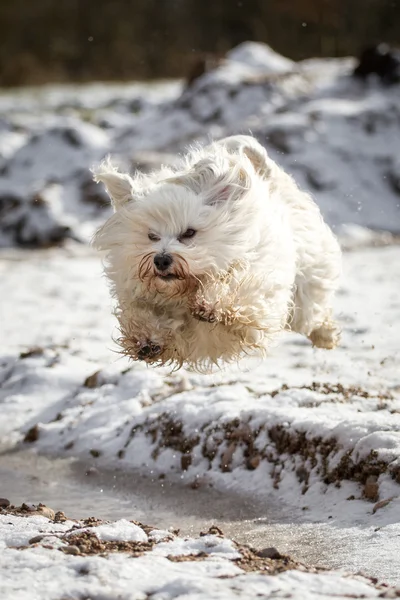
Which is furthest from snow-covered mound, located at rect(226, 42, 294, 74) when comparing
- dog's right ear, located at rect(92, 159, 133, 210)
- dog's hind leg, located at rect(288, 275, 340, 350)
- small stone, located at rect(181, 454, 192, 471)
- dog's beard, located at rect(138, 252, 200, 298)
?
dog's beard, located at rect(138, 252, 200, 298)

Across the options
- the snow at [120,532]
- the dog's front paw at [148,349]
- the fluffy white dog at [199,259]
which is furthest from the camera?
the dog's front paw at [148,349]

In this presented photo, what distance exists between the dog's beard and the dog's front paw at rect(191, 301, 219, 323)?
0.09 m

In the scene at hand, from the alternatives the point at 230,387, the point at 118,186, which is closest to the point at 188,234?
the point at 118,186

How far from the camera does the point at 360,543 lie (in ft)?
15.0

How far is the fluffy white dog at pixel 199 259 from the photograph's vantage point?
5016 millimetres

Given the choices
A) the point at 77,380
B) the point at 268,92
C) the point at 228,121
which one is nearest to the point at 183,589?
the point at 77,380

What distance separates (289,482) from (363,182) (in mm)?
9577

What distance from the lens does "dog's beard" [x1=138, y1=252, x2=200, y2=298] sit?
4.89 meters

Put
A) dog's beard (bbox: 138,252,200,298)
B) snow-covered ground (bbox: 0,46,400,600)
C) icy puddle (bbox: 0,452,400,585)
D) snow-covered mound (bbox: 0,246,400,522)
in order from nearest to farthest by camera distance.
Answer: snow-covered ground (bbox: 0,46,400,600) → icy puddle (bbox: 0,452,400,585) → dog's beard (bbox: 138,252,200,298) → snow-covered mound (bbox: 0,246,400,522)

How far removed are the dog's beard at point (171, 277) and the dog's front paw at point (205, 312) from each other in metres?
0.09

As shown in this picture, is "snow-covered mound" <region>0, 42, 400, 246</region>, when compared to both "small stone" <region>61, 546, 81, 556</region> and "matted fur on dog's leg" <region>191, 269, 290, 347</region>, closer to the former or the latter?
"matted fur on dog's leg" <region>191, 269, 290, 347</region>

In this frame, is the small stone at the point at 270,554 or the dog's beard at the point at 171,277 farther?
the dog's beard at the point at 171,277

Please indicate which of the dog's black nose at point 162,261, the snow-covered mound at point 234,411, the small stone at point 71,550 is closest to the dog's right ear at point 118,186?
the dog's black nose at point 162,261

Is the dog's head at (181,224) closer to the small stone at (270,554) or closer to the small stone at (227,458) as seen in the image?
the small stone at (227,458)
